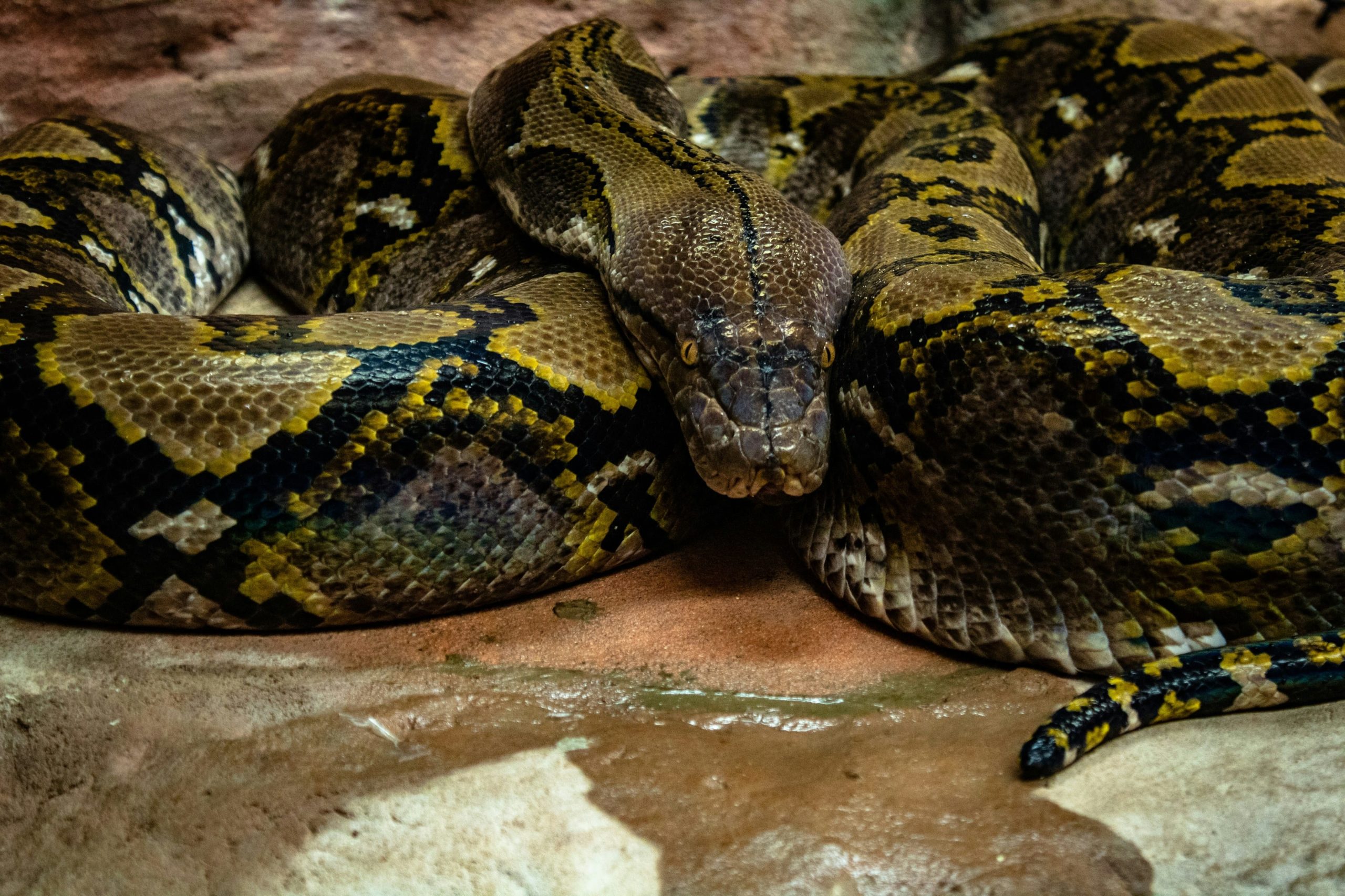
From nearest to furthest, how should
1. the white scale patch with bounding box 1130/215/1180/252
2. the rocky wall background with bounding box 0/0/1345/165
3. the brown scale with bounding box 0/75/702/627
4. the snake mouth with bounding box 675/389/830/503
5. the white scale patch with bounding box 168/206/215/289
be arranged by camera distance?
the brown scale with bounding box 0/75/702/627 < the snake mouth with bounding box 675/389/830/503 < the white scale patch with bounding box 1130/215/1180/252 < the white scale patch with bounding box 168/206/215/289 < the rocky wall background with bounding box 0/0/1345/165

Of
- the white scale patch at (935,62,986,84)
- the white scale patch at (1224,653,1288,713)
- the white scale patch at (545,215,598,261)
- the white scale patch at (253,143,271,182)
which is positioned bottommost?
the white scale patch at (1224,653,1288,713)

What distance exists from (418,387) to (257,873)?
1.22 m

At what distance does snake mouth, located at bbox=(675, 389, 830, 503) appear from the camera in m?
2.69

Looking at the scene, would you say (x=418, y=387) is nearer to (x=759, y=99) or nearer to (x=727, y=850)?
(x=727, y=850)

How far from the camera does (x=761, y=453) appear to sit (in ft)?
8.81

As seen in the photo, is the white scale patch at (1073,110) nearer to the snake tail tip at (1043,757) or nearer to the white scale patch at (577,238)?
the white scale patch at (577,238)

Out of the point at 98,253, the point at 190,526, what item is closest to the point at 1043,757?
the point at 190,526

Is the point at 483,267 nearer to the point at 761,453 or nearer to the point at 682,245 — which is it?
the point at 682,245

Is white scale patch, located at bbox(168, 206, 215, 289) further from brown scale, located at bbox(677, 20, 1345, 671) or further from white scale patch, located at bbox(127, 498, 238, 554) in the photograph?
brown scale, located at bbox(677, 20, 1345, 671)

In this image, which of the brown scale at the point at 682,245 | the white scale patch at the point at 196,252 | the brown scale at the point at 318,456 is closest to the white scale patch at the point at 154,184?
the white scale patch at the point at 196,252

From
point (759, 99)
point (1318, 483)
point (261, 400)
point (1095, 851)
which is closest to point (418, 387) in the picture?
point (261, 400)

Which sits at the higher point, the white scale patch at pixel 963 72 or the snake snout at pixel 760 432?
the white scale patch at pixel 963 72

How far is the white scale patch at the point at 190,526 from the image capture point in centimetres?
258

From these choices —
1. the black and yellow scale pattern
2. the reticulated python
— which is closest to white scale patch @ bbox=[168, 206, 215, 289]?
the reticulated python
